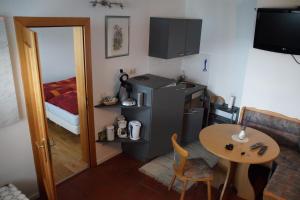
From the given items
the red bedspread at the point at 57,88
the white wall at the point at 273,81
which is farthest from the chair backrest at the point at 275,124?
the red bedspread at the point at 57,88

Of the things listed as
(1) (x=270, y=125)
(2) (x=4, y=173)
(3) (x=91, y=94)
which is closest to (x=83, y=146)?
(3) (x=91, y=94)

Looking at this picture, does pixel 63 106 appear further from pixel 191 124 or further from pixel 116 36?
pixel 191 124

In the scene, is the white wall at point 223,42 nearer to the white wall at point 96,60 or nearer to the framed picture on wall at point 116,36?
the white wall at point 96,60

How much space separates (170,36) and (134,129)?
1.39 metres

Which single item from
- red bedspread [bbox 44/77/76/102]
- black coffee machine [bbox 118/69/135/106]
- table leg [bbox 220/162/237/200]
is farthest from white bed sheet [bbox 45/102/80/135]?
table leg [bbox 220/162/237/200]

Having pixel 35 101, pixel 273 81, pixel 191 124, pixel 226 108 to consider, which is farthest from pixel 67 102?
pixel 273 81

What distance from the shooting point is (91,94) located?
310 centimetres

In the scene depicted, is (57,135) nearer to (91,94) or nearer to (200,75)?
(91,94)

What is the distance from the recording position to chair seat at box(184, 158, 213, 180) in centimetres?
267

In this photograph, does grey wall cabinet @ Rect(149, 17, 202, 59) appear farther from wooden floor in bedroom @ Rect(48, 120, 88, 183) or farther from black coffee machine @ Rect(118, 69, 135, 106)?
wooden floor in bedroom @ Rect(48, 120, 88, 183)

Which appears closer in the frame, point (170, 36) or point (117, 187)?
point (117, 187)

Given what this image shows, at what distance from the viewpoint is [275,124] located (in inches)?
129

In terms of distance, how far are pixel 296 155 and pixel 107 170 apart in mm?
2405

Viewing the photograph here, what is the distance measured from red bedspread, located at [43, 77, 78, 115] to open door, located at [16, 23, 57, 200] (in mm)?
1225
